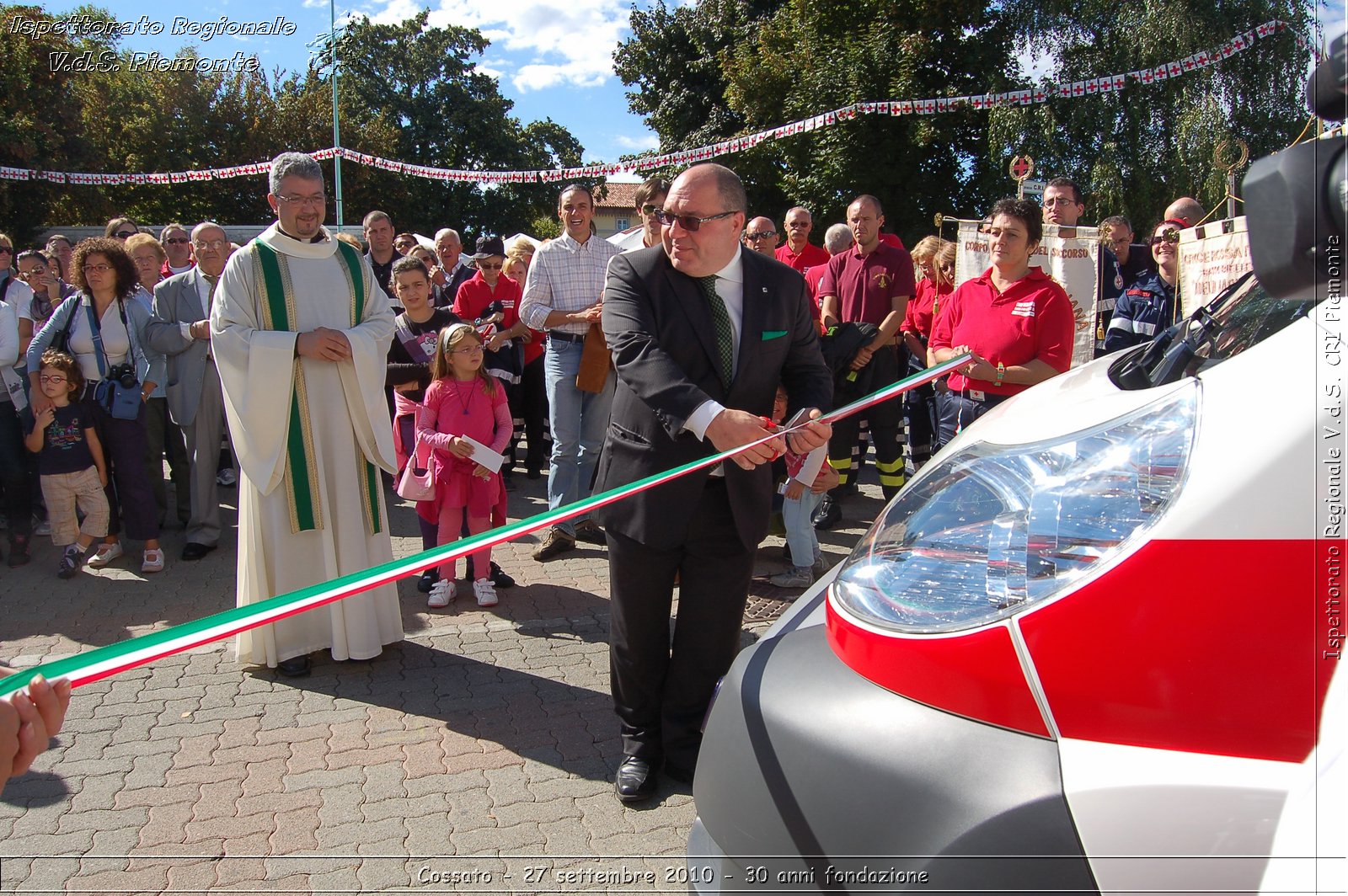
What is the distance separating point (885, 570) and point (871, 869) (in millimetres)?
568

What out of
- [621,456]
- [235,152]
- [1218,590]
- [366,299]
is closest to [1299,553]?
[1218,590]

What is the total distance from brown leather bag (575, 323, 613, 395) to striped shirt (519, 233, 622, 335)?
0.43m

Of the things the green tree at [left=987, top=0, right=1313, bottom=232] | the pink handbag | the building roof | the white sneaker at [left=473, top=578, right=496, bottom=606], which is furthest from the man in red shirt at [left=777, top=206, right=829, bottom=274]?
the building roof

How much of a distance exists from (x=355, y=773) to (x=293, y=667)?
3.65 ft

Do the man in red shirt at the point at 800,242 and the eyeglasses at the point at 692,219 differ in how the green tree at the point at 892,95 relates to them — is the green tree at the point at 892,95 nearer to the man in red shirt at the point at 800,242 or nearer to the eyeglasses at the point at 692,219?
the man in red shirt at the point at 800,242

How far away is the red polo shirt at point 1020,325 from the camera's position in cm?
480

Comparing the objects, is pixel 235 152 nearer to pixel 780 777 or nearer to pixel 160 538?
pixel 160 538

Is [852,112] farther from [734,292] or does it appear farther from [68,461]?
[734,292]

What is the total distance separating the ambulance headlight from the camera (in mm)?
1633

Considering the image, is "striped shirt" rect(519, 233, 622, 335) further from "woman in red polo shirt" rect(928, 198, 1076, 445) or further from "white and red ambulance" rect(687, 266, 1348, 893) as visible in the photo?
"white and red ambulance" rect(687, 266, 1348, 893)

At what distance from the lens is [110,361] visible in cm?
652

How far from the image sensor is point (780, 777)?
1.95 metres

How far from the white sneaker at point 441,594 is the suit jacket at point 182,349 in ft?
8.51

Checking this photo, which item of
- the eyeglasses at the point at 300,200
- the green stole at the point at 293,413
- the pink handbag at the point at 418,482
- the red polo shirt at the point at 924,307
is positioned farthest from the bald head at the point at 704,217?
the red polo shirt at the point at 924,307
